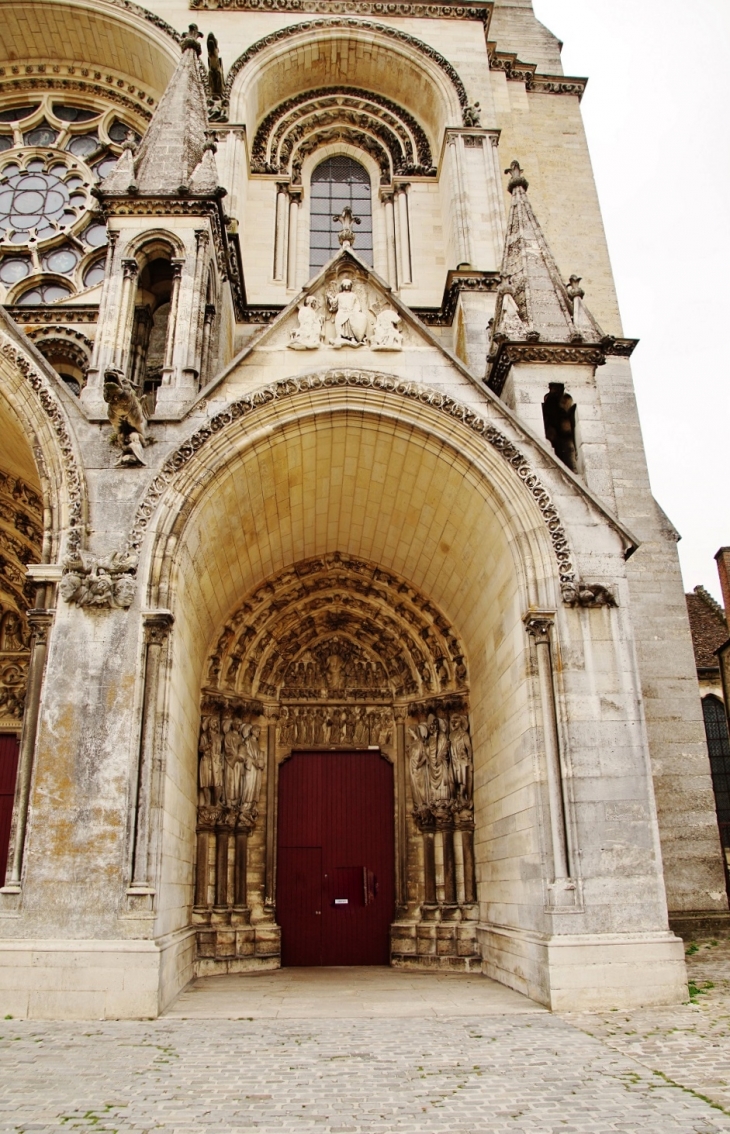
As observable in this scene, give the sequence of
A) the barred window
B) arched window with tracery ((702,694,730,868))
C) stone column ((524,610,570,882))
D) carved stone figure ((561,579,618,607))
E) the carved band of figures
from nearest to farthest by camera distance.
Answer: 1. stone column ((524,610,570,882))
2. carved stone figure ((561,579,618,607))
3. the carved band of figures
4. arched window with tracery ((702,694,730,868))
5. the barred window

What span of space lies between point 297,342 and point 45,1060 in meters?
7.13

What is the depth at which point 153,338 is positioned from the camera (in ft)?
38.5

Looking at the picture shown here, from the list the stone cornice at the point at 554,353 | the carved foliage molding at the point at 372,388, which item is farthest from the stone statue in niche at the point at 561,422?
the carved foliage molding at the point at 372,388

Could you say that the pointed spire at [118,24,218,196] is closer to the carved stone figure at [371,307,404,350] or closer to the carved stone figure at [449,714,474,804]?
the carved stone figure at [371,307,404,350]

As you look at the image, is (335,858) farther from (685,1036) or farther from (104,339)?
(104,339)

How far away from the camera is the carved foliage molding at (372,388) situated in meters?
8.50

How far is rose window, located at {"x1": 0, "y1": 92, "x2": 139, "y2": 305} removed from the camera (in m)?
13.9

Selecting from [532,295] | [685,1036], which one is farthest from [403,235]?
[685,1036]

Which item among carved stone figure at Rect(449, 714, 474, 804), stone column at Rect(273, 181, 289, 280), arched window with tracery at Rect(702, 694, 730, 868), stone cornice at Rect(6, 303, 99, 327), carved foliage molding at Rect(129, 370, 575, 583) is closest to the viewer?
carved foliage molding at Rect(129, 370, 575, 583)

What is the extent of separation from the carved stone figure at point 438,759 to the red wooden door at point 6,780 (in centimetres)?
532

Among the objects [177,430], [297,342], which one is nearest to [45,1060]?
[177,430]

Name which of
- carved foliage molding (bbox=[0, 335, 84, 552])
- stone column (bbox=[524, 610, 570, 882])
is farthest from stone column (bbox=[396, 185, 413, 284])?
stone column (bbox=[524, 610, 570, 882])

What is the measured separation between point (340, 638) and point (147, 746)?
479 centimetres

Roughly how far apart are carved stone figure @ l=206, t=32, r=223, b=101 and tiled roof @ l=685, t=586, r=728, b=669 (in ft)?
48.3
